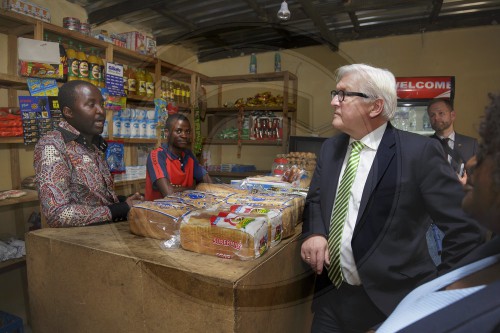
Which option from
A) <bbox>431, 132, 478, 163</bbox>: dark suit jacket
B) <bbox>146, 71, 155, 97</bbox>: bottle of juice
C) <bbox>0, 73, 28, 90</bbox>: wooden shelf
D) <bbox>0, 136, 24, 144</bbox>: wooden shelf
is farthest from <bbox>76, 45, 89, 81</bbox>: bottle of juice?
<bbox>431, 132, 478, 163</bbox>: dark suit jacket

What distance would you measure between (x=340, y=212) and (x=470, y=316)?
0.60 metres

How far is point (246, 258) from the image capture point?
2.33 ft

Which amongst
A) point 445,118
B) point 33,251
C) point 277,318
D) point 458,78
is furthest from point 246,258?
Result: point 458,78

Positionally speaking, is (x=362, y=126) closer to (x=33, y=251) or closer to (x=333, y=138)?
(x=333, y=138)

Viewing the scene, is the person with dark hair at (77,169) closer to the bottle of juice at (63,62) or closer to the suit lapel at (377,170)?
the suit lapel at (377,170)

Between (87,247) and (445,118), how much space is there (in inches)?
45.9

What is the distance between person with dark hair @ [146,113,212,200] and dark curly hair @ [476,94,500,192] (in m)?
1.24

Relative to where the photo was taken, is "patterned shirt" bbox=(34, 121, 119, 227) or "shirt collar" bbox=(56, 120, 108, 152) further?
"shirt collar" bbox=(56, 120, 108, 152)

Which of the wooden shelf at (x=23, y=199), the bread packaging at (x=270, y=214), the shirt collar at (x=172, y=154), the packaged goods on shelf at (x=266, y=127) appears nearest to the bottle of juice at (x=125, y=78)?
the wooden shelf at (x=23, y=199)

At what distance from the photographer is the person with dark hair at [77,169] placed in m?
1.01

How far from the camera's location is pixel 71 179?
3.69ft

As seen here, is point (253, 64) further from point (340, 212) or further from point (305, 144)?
point (305, 144)

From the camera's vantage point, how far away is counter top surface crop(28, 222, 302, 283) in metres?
0.66

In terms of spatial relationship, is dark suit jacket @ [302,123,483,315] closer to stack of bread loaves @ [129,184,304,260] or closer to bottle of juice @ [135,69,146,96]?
stack of bread loaves @ [129,184,304,260]
